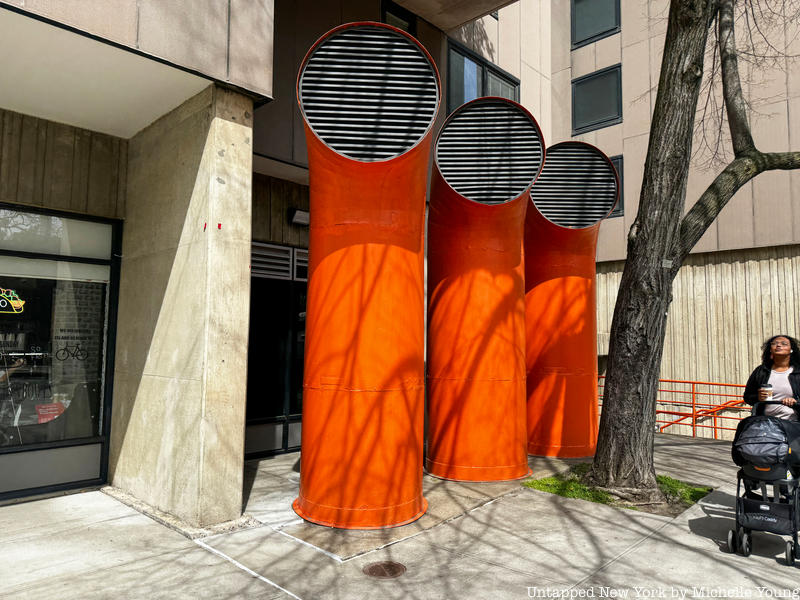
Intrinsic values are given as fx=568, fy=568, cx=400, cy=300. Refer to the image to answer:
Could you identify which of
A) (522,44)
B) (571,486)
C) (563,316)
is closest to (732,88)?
(563,316)

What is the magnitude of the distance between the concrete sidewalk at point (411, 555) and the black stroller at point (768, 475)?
204 mm

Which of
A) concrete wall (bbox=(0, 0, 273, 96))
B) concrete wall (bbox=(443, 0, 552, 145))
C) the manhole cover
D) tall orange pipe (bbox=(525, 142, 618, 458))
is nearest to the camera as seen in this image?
the manhole cover

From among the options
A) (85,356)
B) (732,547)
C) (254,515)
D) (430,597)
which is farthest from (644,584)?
(85,356)

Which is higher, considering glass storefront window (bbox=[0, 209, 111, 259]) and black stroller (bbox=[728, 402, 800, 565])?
glass storefront window (bbox=[0, 209, 111, 259])

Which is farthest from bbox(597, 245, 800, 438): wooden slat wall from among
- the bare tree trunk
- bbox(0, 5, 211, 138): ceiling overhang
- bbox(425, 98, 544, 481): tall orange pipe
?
bbox(0, 5, 211, 138): ceiling overhang

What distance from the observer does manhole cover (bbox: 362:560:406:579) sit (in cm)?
461

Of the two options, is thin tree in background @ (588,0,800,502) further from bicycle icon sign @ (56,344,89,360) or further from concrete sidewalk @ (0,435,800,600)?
bicycle icon sign @ (56,344,89,360)

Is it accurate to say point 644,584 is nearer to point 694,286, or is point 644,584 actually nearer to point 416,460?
point 416,460

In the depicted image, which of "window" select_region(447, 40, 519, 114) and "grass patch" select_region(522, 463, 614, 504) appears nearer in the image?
"grass patch" select_region(522, 463, 614, 504)

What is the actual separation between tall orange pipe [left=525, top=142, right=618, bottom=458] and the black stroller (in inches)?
151

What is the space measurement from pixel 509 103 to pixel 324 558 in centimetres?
611

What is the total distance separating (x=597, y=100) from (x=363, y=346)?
14.3m

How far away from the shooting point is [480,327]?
25.0 ft

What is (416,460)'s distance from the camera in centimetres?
599
